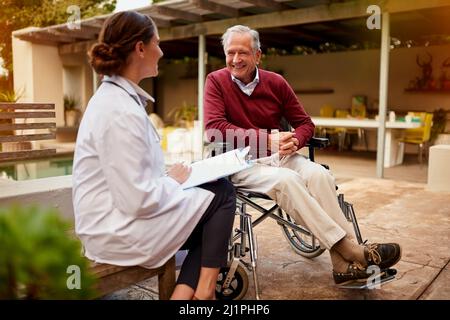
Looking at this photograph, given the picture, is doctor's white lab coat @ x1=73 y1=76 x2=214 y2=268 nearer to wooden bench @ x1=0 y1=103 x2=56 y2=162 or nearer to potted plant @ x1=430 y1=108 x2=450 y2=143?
wooden bench @ x1=0 y1=103 x2=56 y2=162

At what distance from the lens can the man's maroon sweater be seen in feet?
7.98

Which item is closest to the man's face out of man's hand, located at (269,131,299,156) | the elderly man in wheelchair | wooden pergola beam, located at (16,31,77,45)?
the elderly man in wheelchair

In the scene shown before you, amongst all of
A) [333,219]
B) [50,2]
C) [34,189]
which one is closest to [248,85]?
[333,219]

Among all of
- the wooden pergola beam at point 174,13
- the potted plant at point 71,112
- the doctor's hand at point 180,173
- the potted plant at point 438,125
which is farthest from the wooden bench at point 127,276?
the potted plant at point 71,112

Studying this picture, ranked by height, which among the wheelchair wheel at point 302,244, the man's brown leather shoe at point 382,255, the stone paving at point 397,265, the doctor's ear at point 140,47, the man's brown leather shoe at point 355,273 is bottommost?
the stone paving at point 397,265

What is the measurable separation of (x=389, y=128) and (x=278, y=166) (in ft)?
A: 17.3

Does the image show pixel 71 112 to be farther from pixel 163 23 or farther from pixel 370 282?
pixel 370 282

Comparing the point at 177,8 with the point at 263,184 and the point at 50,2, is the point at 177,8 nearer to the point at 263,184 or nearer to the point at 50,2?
the point at 50,2

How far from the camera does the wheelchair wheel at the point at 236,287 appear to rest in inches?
78.1

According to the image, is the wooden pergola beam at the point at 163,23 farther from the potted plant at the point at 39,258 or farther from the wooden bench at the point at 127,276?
the potted plant at the point at 39,258

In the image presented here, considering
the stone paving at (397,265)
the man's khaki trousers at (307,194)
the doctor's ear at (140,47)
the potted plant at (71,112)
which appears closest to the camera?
the doctor's ear at (140,47)

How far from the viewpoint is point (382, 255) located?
203 centimetres

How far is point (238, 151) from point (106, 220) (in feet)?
2.30

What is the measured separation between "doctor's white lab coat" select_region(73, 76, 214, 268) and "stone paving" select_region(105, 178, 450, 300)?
0.65 m
